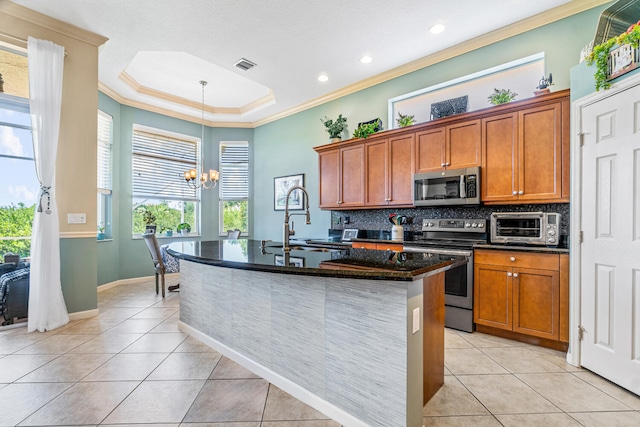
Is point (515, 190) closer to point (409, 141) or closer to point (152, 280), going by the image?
point (409, 141)

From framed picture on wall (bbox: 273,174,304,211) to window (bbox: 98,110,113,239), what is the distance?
2.79m

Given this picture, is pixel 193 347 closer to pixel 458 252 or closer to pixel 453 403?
pixel 453 403

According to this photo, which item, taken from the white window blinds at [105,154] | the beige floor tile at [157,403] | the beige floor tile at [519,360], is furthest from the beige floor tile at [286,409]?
the white window blinds at [105,154]

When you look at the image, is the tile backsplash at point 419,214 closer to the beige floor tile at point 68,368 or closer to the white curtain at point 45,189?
the beige floor tile at point 68,368

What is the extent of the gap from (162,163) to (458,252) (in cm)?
539

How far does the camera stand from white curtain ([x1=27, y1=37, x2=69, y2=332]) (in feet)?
9.87

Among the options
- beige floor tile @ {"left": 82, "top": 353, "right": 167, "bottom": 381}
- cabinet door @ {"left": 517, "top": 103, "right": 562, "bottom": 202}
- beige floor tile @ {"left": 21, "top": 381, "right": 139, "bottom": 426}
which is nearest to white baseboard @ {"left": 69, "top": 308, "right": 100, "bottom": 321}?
beige floor tile @ {"left": 82, "top": 353, "right": 167, "bottom": 381}

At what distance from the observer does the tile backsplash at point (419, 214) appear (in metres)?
2.99

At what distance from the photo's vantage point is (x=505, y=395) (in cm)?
193

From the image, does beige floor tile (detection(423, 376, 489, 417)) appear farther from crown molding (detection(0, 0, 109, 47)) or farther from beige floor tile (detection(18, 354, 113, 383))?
crown molding (detection(0, 0, 109, 47))

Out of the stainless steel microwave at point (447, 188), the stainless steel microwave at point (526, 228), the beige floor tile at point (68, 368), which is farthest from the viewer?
the stainless steel microwave at point (447, 188)

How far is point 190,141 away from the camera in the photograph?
6188mm

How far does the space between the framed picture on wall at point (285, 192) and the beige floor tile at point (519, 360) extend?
3739mm

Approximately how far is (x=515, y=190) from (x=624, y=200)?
953mm
